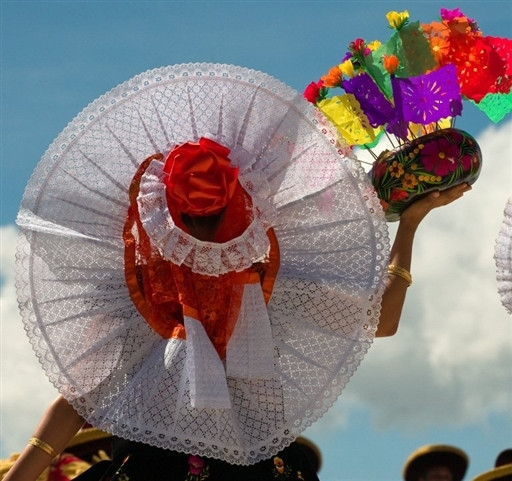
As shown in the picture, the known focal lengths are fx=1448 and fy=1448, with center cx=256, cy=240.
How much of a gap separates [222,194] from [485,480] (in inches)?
153

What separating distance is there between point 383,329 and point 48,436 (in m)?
0.95

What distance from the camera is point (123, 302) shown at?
12.9 feet

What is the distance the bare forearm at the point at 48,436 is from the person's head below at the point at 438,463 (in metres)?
4.52

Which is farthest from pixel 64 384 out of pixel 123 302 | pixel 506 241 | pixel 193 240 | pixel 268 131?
pixel 506 241

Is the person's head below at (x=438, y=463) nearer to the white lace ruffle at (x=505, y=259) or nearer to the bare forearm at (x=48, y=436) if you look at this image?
the white lace ruffle at (x=505, y=259)

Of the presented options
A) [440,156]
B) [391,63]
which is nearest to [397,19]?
[391,63]

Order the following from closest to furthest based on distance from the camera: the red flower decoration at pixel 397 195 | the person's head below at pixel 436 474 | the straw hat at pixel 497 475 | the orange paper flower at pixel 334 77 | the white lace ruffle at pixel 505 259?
1. the red flower decoration at pixel 397 195
2. the orange paper flower at pixel 334 77
3. the white lace ruffle at pixel 505 259
4. the straw hat at pixel 497 475
5. the person's head below at pixel 436 474

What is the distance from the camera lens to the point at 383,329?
399cm

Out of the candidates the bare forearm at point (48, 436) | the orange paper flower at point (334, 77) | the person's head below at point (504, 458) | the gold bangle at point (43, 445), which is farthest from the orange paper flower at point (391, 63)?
the person's head below at point (504, 458)

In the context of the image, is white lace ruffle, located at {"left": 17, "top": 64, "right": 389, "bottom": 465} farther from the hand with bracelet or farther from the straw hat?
the straw hat

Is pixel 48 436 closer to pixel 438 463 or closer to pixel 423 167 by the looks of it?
pixel 423 167

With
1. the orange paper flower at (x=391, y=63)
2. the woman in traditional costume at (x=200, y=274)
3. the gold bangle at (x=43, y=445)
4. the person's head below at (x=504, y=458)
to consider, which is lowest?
the gold bangle at (x=43, y=445)

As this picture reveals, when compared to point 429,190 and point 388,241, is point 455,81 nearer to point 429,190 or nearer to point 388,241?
point 429,190

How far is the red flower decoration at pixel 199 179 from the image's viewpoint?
12.5 feet
